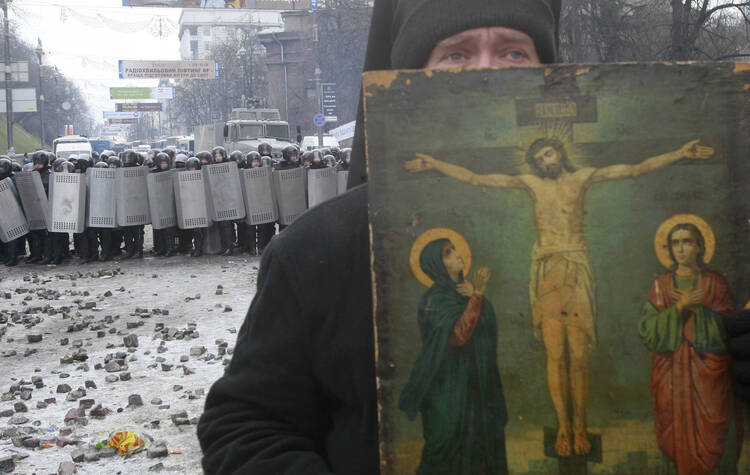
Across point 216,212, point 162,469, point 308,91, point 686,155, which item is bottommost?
point 162,469

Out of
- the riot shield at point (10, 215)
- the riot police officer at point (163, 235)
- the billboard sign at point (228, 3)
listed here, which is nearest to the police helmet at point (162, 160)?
the riot police officer at point (163, 235)

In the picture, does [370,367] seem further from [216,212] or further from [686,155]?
[216,212]

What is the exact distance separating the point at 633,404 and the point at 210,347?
6672 millimetres

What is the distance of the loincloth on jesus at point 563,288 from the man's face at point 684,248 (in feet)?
0.48

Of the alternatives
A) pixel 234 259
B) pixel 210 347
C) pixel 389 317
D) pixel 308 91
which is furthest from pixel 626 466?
pixel 308 91

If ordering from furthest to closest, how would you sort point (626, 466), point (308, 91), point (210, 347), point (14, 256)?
1. point (308, 91)
2. point (14, 256)
3. point (210, 347)
4. point (626, 466)

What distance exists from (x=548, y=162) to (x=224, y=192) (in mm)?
12947

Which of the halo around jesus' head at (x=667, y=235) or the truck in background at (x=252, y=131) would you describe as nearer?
the halo around jesus' head at (x=667, y=235)

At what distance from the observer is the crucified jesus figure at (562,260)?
1.25 meters

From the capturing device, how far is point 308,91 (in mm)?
60688

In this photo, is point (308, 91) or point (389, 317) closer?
point (389, 317)

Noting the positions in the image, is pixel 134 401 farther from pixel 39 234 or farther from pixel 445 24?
pixel 39 234

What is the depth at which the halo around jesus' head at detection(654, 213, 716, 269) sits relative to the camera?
1.26 m

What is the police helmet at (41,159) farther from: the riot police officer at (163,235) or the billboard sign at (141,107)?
the billboard sign at (141,107)
